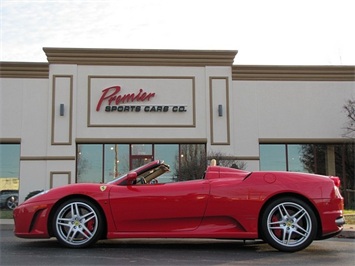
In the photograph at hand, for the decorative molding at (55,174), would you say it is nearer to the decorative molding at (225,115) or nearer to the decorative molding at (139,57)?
the decorative molding at (139,57)

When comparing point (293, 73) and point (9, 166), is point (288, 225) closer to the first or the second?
point (293, 73)

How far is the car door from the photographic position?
582 centimetres

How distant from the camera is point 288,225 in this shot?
5828 mm

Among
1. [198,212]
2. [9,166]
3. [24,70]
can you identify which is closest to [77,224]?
[198,212]

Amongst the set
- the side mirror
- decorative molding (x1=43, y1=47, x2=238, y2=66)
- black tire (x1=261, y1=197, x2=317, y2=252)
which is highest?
decorative molding (x1=43, y1=47, x2=238, y2=66)

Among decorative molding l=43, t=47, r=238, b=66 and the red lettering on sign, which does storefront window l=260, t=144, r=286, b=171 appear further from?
the red lettering on sign

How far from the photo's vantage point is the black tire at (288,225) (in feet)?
18.9

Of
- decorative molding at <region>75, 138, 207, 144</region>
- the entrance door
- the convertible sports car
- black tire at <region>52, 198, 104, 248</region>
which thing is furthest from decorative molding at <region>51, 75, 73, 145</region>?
black tire at <region>52, 198, 104, 248</region>

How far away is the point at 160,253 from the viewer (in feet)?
18.7

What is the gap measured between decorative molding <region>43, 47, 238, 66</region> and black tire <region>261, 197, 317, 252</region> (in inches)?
532

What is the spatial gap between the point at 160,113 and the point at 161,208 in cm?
1282

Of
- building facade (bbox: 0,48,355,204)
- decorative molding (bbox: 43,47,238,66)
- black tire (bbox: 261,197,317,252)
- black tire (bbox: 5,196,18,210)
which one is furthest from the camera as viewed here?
black tire (bbox: 5,196,18,210)

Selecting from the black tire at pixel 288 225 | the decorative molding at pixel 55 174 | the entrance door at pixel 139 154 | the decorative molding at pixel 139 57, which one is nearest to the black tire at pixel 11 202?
the decorative molding at pixel 55 174

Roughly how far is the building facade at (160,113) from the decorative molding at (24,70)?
1.6 inches
